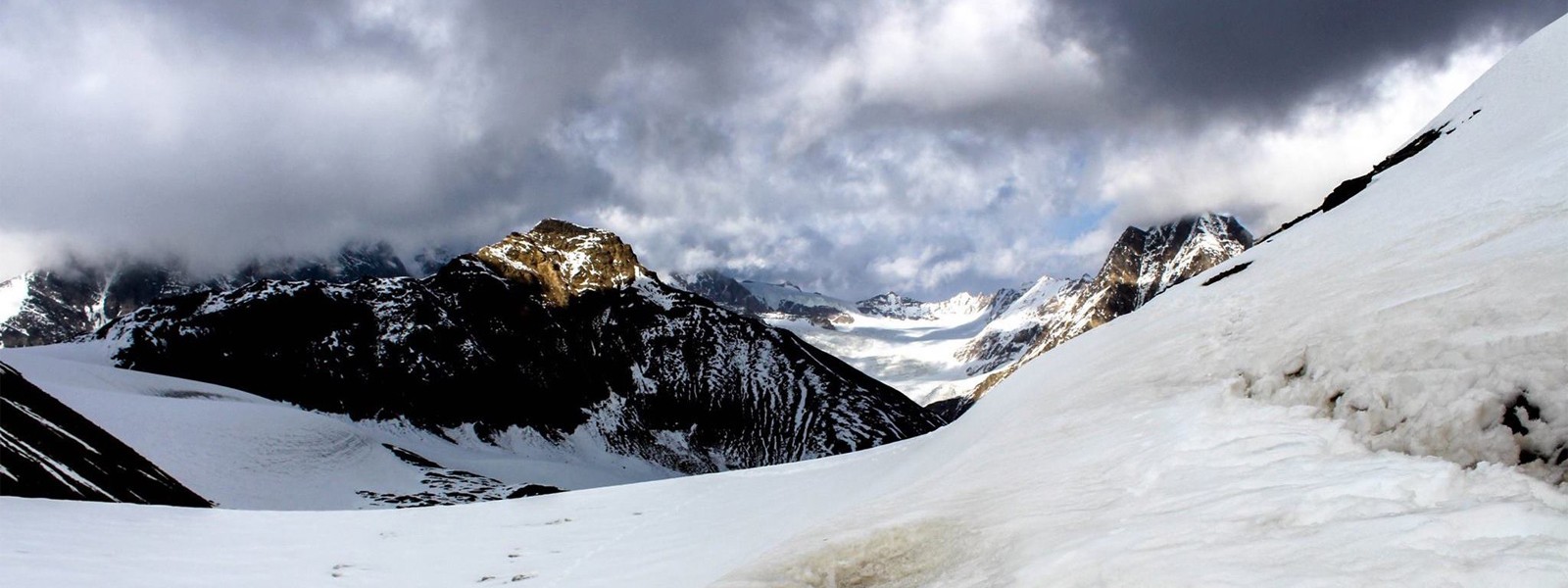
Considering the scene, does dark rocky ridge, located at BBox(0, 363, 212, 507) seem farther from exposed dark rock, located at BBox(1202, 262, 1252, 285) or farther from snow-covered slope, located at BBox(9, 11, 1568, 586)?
exposed dark rock, located at BBox(1202, 262, 1252, 285)

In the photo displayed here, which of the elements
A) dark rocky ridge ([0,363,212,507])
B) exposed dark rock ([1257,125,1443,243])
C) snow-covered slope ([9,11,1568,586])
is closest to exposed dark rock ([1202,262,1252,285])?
snow-covered slope ([9,11,1568,586])

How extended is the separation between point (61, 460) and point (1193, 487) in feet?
140

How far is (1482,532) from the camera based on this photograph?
5.20 metres

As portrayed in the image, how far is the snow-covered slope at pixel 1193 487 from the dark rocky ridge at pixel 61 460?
9.97 meters

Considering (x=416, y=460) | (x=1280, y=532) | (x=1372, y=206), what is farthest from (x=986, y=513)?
(x=416, y=460)

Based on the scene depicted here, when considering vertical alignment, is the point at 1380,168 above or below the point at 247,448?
below

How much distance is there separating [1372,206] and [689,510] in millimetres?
22949

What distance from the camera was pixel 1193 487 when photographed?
7.89 m

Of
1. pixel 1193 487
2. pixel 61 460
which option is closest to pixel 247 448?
pixel 61 460

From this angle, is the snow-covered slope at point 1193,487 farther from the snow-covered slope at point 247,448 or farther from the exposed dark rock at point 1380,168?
the snow-covered slope at point 247,448

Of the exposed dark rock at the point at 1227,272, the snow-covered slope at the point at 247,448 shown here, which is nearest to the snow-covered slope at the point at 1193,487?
the exposed dark rock at the point at 1227,272

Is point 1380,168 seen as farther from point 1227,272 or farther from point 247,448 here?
point 247,448

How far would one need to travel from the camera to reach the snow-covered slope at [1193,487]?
6035 mm

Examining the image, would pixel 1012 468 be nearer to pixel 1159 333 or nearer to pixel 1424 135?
pixel 1159 333
